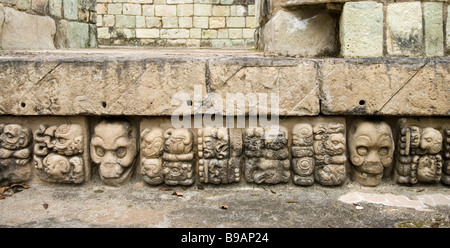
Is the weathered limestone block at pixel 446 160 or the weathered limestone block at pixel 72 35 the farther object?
the weathered limestone block at pixel 72 35

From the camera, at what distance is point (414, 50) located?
2.56 meters

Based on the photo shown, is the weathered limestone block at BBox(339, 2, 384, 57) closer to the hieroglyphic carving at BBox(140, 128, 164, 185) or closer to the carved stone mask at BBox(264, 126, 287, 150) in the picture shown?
the carved stone mask at BBox(264, 126, 287, 150)

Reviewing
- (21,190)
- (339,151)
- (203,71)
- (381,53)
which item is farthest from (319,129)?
(21,190)

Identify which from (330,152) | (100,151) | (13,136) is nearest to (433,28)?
(330,152)

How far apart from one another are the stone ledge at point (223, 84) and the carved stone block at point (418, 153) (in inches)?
5.2

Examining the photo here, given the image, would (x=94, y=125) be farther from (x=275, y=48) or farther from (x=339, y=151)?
(x=339, y=151)

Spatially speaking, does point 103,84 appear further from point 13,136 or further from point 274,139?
point 274,139

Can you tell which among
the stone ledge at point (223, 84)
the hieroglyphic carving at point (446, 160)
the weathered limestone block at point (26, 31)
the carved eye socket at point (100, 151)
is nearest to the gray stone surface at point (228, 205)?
the hieroglyphic carving at point (446, 160)

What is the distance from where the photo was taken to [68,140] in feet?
8.18

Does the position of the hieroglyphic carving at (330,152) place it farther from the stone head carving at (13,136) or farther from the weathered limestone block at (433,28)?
the stone head carving at (13,136)

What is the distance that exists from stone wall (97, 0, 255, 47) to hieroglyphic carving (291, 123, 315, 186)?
24.1 feet

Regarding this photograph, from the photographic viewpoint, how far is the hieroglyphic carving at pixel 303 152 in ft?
8.05

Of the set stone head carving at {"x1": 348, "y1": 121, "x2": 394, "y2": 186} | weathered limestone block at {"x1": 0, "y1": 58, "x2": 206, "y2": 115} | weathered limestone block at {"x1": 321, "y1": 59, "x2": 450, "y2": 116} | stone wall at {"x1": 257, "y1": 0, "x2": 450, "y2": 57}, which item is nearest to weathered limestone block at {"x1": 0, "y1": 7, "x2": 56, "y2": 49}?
weathered limestone block at {"x1": 0, "y1": 58, "x2": 206, "y2": 115}

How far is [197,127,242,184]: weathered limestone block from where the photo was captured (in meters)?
2.45
